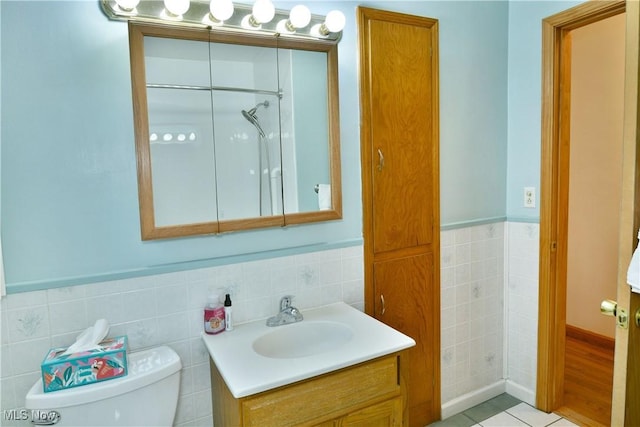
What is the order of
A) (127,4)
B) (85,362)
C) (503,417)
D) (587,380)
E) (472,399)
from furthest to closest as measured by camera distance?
(587,380), (472,399), (503,417), (127,4), (85,362)

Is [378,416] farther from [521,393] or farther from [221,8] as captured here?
[221,8]

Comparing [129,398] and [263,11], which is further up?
[263,11]

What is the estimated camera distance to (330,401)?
1.38m

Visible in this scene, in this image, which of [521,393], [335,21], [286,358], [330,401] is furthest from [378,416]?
[335,21]

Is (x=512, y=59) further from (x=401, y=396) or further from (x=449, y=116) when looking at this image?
(x=401, y=396)

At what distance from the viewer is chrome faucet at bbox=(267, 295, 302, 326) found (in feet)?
5.45

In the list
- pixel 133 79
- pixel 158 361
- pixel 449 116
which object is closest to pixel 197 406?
pixel 158 361

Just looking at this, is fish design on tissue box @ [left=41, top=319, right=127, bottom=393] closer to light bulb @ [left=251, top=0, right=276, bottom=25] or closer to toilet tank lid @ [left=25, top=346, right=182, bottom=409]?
toilet tank lid @ [left=25, top=346, right=182, bottom=409]

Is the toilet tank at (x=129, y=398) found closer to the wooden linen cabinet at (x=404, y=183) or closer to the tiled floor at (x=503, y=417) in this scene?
the wooden linen cabinet at (x=404, y=183)

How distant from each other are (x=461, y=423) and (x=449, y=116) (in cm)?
164

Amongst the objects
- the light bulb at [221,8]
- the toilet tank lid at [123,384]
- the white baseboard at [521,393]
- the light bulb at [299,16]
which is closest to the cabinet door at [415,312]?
the white baseboard at [521,393]

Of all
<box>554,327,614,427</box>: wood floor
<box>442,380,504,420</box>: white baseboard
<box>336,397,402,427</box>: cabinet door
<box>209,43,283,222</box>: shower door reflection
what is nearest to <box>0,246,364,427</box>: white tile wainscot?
<box>209,43,283,222</box>: shower door reflection

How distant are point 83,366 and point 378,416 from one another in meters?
1.00

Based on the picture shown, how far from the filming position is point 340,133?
182cm
